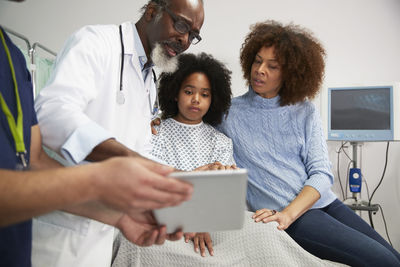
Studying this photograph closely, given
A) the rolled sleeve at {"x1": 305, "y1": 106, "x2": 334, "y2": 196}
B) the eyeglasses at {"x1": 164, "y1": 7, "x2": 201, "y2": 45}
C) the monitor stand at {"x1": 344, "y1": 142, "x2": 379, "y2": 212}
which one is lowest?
the monitor stand at {"x1": 344, "y1": 142, "x2": 379, "y2": 212}

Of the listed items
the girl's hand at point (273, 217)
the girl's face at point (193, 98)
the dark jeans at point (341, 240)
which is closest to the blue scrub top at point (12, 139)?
the girl's hand at point (273, 217)

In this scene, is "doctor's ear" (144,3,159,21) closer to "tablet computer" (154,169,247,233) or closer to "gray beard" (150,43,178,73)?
"gray beard" (150,43,178,73)

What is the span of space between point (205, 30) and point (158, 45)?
1835mm

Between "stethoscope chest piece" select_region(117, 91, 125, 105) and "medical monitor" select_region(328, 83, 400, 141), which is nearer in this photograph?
"stethoscope chest piece" select_region(117, 91, 125, 105)

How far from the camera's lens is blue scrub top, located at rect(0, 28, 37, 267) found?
Answer: 62 cm

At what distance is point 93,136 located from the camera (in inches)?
32.1

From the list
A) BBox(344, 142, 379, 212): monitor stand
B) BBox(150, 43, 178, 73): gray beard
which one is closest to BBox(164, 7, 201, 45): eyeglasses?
BBox(150, 43, 178, 73): gray beard

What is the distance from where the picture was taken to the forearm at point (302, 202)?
1.56 meters

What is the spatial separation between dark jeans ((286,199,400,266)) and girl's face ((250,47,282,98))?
2.19 feet

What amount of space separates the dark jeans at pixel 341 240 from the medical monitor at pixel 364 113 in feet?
3.54

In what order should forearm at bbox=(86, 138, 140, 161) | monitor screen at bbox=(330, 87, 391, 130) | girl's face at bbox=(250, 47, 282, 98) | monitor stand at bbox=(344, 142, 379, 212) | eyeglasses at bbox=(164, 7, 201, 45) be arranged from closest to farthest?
forearm at bbox=(86, 138, 140, 161), eyeglasses at bbox=(164, 7, 201, 45), girl's face at bbox=(250, 47, 282, 98), monitor stand at bbox=(344, 142, 379, 212), monitor screen at bbox=(330, 87, 391, 130)

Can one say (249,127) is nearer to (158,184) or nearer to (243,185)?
(243,185)

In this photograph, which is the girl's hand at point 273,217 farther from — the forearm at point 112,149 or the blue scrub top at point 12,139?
the blue scrub top at point 12,139

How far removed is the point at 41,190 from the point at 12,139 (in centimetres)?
23
